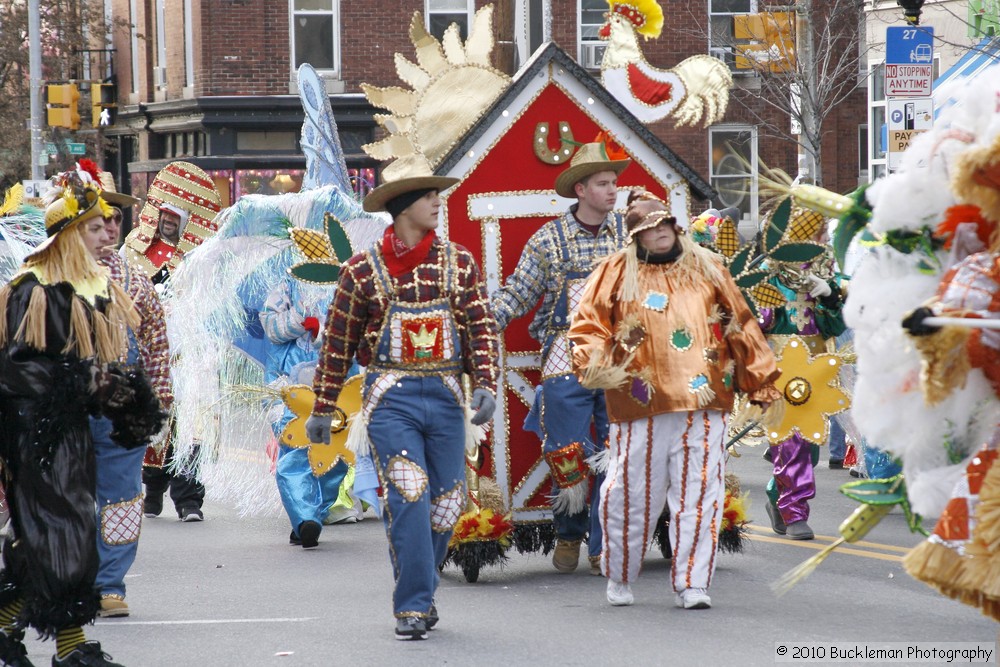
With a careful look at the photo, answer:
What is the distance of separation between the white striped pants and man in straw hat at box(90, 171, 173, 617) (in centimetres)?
202

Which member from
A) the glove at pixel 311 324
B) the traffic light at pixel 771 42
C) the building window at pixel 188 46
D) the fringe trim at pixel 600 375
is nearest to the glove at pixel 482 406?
the fringe trim at pixel 600 375

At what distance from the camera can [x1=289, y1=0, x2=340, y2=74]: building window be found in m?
30.2

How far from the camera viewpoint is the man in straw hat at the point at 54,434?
6141 mm

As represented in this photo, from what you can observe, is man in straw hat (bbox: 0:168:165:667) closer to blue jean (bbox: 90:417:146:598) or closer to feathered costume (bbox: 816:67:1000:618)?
blue jean (bbox: 90:417:146:598)

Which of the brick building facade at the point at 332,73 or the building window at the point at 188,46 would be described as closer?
the brick building facade at the point at 332,73

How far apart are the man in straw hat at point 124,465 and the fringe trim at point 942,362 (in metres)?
3.62

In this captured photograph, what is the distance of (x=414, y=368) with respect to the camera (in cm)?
697

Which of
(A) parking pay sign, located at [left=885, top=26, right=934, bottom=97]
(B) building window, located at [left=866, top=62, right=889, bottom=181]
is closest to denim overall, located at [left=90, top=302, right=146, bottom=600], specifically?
(A) parking pay sign, located at [left=885, top=26, right=934, bottom=97]

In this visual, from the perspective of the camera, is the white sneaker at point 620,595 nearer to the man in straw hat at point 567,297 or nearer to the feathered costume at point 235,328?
the man in straw hat at point 567,297

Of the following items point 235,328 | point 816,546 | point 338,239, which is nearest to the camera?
point 338,239

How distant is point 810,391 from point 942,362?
15.0 ft

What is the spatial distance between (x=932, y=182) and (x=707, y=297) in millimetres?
2686

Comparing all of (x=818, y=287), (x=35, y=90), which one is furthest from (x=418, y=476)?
(x=35, y=90)

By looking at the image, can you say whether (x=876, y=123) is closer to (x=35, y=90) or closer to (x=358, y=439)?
(x=35, y=90)
